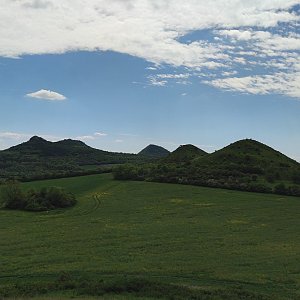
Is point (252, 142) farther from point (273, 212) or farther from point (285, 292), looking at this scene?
point (285, 292)

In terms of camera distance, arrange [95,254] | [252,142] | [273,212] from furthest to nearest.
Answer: [252,142] → [273,212] → [95,254]

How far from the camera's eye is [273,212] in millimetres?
86812

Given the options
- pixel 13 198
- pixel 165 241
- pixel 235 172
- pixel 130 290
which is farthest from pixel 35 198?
pixel 130 290

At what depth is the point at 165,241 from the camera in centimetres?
5697

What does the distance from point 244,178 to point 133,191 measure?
110ft

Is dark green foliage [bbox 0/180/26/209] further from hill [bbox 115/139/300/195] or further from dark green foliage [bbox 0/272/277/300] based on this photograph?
dark green foliage [bbox 0/272/277/300]

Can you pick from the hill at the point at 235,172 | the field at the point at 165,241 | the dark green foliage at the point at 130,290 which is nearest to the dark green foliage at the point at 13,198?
the field at the point at 165,241

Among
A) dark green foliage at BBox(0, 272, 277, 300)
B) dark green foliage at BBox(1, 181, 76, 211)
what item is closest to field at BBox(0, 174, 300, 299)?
dark green foliage at BBox(0, 272, 277, 300)

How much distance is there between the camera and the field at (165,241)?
38.1 metres

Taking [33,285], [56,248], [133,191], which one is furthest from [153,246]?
[133,191]

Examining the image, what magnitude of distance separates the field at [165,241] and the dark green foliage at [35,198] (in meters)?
3.85

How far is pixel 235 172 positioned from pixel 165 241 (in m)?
75.0

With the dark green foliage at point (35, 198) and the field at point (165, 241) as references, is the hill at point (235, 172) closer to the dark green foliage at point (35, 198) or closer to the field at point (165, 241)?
the field at point (165, 241)

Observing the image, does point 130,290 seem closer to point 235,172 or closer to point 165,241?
point 165,241
